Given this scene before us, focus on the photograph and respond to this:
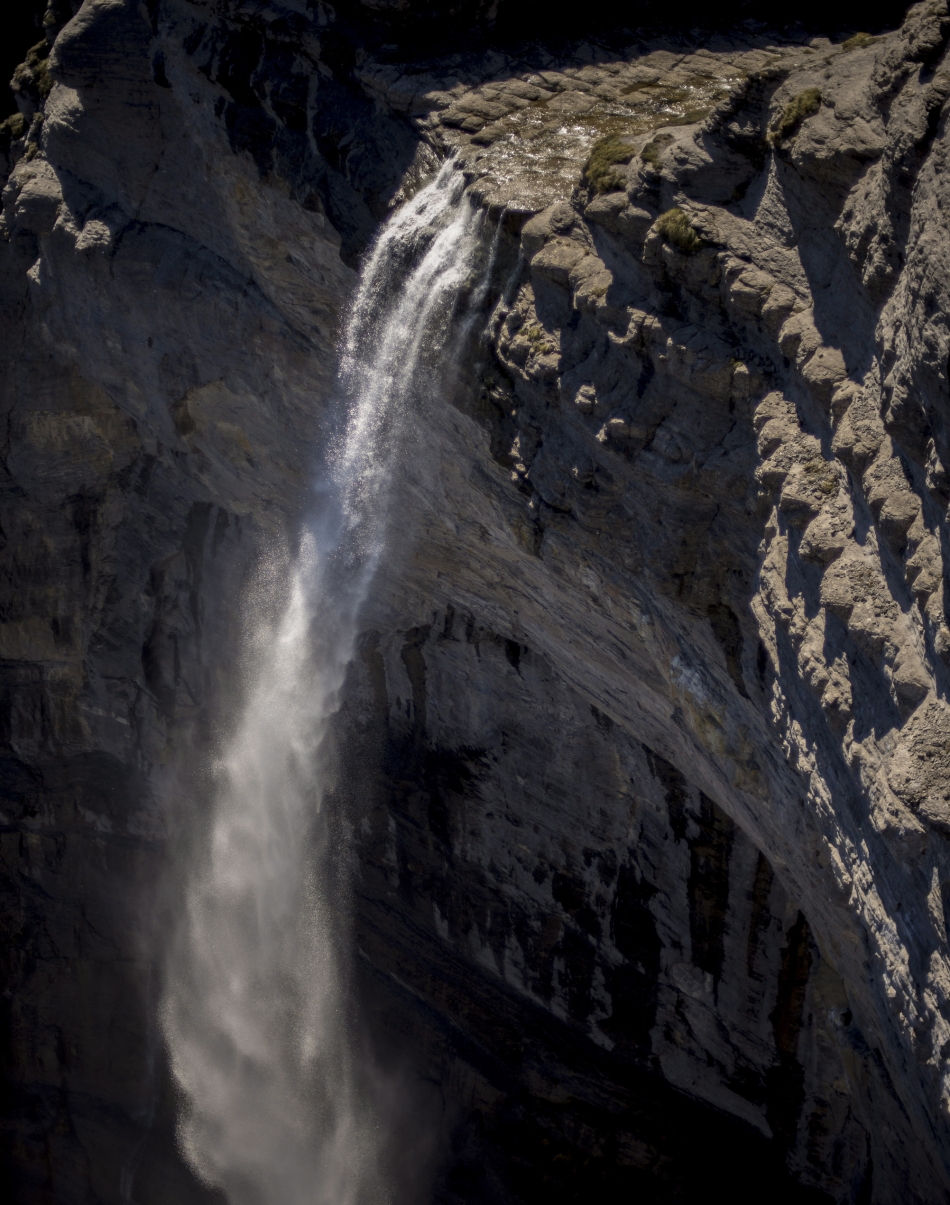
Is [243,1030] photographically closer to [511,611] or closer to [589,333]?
[511,611]

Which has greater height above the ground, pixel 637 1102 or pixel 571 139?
pixel 571 139

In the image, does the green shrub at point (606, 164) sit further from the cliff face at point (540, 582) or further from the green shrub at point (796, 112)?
the green shrub at point (796, 112)

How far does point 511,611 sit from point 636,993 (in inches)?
210

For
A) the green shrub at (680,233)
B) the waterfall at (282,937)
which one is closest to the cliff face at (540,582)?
the green shrub at (680,233)

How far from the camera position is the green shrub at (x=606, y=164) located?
25.0ft

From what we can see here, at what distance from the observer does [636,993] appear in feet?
42.8

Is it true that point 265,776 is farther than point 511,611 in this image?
Yes

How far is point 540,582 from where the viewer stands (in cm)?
1003

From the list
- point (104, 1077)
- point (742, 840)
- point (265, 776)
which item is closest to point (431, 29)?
point (742, 840)

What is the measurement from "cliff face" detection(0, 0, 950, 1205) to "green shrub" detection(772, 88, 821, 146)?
4cm

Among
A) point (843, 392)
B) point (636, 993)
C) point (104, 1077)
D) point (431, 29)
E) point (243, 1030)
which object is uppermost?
point (431, 29)

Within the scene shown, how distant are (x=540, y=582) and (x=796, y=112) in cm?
487

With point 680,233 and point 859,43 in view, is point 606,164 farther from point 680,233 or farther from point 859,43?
point 859,43

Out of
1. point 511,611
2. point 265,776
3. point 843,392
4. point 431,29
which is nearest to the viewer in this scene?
point 843,392
